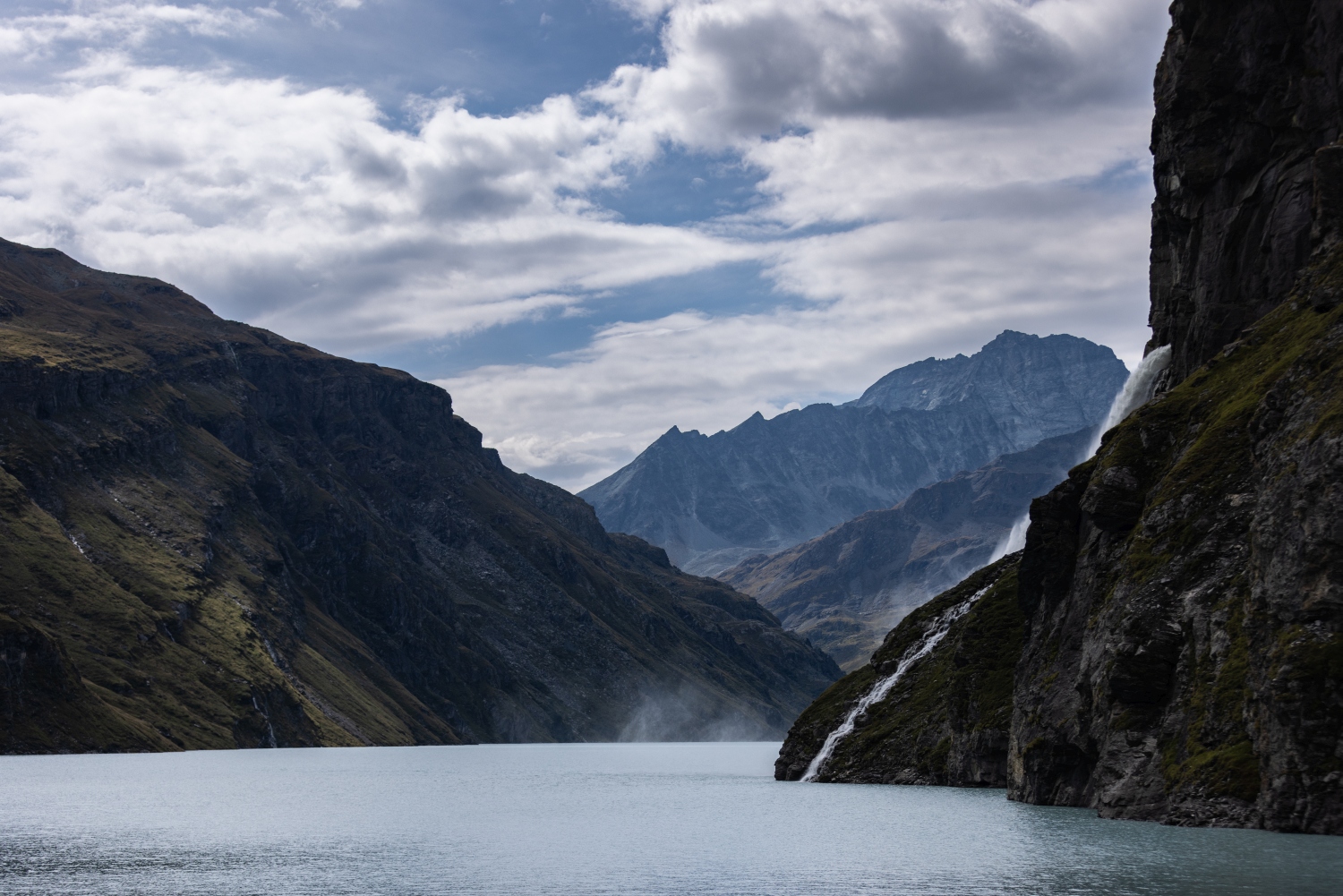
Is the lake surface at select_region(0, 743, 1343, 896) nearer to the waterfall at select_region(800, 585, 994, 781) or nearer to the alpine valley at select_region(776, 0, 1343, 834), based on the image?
the alpine valley at select_region(776, 0, 1343, 834)

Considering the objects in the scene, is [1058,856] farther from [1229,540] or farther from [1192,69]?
[1192,69]

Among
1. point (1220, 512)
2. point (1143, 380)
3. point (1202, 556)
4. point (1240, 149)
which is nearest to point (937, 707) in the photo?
point (1143, 380)

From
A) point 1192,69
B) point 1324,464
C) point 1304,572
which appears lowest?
point 1304,572

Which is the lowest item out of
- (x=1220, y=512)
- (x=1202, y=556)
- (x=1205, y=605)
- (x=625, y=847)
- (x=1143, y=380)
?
(x=625, y=847)

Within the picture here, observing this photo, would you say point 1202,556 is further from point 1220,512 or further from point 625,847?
point 625,847

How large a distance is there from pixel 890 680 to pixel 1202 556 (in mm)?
83231

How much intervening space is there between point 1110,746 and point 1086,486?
2995cm

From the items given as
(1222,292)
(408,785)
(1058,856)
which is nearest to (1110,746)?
(1058,856)

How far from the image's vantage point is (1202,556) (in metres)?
A: 90.2

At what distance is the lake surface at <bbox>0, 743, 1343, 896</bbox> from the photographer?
206 ft

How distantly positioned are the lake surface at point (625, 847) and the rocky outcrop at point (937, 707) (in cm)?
623

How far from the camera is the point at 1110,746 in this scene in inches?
3563

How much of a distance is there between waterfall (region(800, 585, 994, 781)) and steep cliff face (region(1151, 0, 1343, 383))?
48.6 meters

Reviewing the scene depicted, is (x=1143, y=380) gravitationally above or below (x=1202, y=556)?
above
